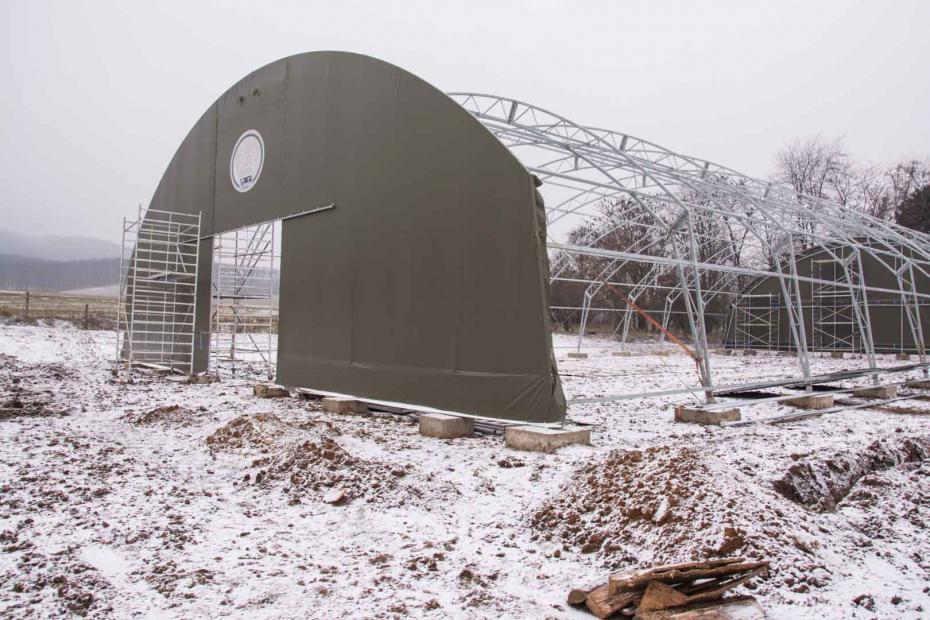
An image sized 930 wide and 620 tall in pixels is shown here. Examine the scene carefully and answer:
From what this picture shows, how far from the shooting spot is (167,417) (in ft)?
28.2

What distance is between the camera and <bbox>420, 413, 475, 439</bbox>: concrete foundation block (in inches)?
292

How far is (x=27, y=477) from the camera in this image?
5520 mm

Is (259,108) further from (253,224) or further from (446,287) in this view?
(446,287)

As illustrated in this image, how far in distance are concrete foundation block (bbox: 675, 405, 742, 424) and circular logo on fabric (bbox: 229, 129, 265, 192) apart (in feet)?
26.6

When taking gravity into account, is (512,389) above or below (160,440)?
above

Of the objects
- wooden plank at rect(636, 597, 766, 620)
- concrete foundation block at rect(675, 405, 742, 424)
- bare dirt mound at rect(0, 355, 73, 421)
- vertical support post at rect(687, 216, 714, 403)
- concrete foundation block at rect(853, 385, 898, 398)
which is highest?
vertical support post at rect(687, 216, 714, 403)

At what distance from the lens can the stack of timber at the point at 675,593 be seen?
10.2 ft

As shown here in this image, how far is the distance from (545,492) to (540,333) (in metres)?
2.10

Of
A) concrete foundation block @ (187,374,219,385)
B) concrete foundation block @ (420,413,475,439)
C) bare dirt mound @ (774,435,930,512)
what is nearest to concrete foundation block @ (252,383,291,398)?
concrete foundation block @ (187,374,219,385)

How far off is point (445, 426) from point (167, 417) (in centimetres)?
386

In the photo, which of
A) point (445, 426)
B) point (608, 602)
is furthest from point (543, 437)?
point (608, 602)

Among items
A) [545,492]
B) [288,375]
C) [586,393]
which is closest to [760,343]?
[586,393]

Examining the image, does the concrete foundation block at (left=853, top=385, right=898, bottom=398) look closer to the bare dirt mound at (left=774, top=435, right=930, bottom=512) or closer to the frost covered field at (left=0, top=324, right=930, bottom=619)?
the frost covered field at (left=0, top=324, right=930, bottom=619)

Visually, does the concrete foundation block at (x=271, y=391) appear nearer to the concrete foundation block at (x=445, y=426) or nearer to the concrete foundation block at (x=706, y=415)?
the concrete foundation block at (x=445, y=426)
